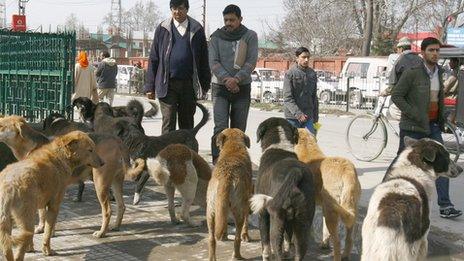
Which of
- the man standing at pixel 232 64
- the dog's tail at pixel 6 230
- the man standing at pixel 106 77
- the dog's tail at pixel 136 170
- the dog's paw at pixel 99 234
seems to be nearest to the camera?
the dog's tail at pixel 6 230

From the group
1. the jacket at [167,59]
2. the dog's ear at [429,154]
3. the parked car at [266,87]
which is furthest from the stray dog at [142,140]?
the parked car at [266,87]

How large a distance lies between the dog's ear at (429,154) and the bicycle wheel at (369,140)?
6.17m

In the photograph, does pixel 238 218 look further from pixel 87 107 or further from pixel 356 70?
pixel 356 70

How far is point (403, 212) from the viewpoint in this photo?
4.23m

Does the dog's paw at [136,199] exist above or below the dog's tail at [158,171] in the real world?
below

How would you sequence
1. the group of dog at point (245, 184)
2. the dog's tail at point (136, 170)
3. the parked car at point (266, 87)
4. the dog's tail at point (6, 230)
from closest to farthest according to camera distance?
the group of dog at point (245, 184), the dog's tail at point (6, 230), the dog's tail at point (136, 170), the parked car at point (266, 87)

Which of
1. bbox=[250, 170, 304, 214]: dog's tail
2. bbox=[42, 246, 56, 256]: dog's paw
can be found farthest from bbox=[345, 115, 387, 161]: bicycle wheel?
bbox=[42, 246, 56, 256]: dog's paw

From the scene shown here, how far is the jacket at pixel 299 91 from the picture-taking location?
27.4 feet

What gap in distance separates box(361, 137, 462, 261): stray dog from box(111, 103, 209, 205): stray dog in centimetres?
293

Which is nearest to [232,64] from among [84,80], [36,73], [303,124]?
[303,124]

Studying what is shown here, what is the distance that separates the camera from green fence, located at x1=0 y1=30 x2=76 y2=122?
10164mm

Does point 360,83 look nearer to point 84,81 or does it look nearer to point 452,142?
point 452,142

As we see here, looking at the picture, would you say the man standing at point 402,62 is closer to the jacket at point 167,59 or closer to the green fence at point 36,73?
the jacket at point 167,59

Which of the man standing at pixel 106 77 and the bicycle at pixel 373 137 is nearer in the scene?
the bicycle at pixel 373 137
